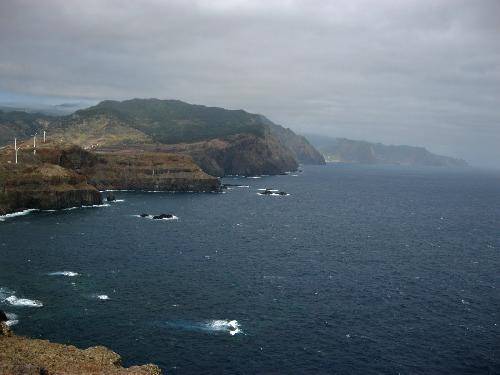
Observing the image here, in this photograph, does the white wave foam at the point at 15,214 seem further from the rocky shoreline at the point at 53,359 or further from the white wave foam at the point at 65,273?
the rocky shoreline at the point at 53,359

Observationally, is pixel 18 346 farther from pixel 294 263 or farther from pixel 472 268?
pixel 472 268

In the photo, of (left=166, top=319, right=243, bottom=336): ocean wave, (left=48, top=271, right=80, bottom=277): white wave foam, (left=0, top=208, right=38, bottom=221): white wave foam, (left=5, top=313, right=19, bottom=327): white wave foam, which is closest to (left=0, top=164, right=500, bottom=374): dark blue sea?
(left=166, top=319, right=243, bottom=336): ocean wave

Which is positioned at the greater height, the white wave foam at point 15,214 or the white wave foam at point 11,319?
the white wave foam at point 15,214

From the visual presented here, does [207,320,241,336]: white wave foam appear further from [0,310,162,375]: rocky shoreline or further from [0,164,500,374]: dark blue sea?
[0,310,162,375]: rocky shoreline

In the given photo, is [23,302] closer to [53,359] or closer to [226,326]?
[53,359]

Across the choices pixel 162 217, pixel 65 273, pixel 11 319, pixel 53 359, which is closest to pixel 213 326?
pixel 53 359

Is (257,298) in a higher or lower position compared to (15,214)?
lower

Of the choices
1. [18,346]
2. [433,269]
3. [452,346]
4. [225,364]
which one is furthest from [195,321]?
[433,269]

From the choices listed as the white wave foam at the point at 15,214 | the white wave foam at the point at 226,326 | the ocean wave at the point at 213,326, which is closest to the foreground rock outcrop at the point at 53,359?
the ocean wave at the point at 213,326
